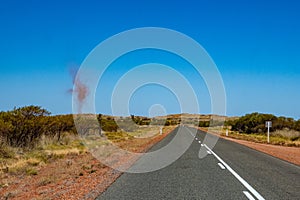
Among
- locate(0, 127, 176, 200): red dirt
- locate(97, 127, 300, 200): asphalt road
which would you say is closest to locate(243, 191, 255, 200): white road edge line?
locate(97, 127, 300, 200): asphalt road

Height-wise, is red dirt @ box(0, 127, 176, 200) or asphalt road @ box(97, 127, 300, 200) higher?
asphalt road @ box(97, 127, 300, 200)

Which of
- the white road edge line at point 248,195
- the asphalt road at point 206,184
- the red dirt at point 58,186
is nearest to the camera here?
the white road edge line at point 248,195

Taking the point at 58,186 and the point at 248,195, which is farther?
the point at 58,186

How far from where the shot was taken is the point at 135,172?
1106 centimetres

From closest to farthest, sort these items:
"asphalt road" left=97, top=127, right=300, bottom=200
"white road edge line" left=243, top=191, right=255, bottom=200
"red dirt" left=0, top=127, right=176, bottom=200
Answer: "white road edge line" left=243, top=191, right=255, bottom=200, "asphalt road" left=97, top=127, right=300, bottom=200, "red dirt" left=0, top=127, right=176, bottom=200

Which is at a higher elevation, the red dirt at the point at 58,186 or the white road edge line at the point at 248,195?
the white road edge line at the point at 248,195

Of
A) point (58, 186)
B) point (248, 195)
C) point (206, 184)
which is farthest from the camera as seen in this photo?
point (58, 186)

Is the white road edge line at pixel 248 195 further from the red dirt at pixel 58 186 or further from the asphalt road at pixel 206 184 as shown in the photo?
the red dirt at pixel 58 186

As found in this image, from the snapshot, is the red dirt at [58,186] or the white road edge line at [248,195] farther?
the red dirt at [58,186]

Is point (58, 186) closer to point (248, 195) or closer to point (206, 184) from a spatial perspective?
point (206, 184)

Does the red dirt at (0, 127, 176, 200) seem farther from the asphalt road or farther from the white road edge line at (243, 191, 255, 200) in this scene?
the white road edge line at (243, 191, 255, 200)

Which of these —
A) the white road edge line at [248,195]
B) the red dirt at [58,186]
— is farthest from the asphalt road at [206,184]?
the red dirt at [58,186]

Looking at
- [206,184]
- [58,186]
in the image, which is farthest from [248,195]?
[58,186]

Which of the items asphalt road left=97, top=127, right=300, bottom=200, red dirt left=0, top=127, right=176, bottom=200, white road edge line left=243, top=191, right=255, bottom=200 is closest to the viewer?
white road edge line left=243, top=191, right=255, bottom=200
